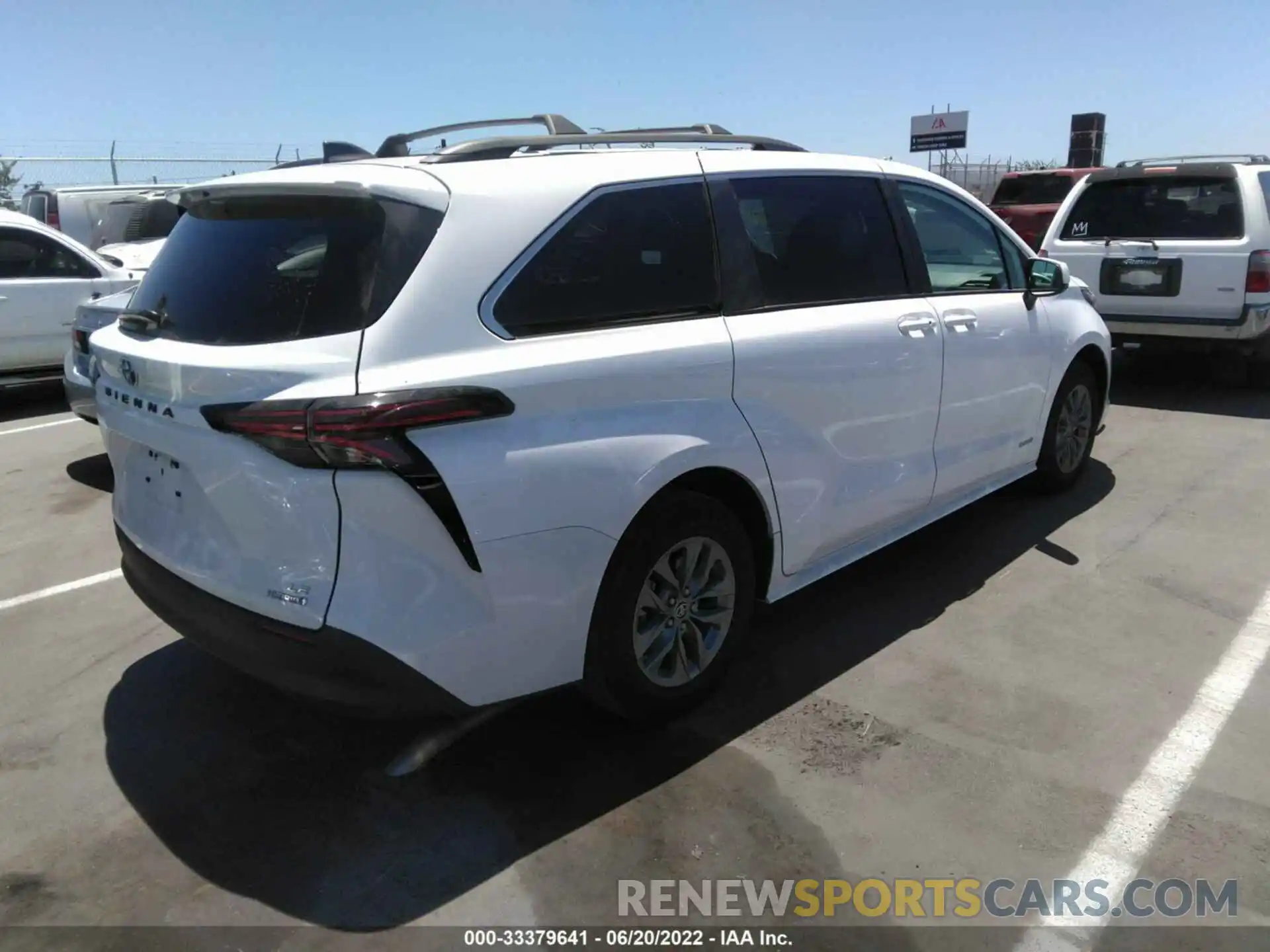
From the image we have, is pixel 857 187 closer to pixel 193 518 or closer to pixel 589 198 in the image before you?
pixel 589 198

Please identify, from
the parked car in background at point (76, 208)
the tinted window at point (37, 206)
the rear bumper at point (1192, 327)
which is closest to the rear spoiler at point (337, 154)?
the rear bumper at point (1192, 327)

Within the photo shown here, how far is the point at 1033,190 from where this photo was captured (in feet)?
54.0

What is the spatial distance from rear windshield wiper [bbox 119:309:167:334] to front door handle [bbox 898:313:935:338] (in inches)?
109

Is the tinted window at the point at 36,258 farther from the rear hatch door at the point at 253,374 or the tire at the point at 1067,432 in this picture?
the tire at the point at 1067,432

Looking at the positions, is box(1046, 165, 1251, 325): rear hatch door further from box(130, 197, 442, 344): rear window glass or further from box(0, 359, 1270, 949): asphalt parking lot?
box(130, 197, 442, 344): rear window glass

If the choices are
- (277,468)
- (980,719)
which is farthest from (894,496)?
(277,468)

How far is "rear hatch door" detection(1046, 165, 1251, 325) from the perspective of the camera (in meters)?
7.97

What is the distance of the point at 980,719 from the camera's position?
3596 mm

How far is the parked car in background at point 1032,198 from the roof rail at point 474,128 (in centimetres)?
1234

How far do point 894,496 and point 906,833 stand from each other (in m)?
1.67

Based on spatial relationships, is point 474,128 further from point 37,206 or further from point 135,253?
point 37,206

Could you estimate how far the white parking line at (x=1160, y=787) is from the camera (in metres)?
2.76

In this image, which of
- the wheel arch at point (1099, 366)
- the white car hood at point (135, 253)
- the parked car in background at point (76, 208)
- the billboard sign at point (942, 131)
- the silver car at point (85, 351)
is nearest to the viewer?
the wheel arch at point (1099, 366)

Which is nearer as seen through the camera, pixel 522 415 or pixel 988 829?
pixel 522 415
